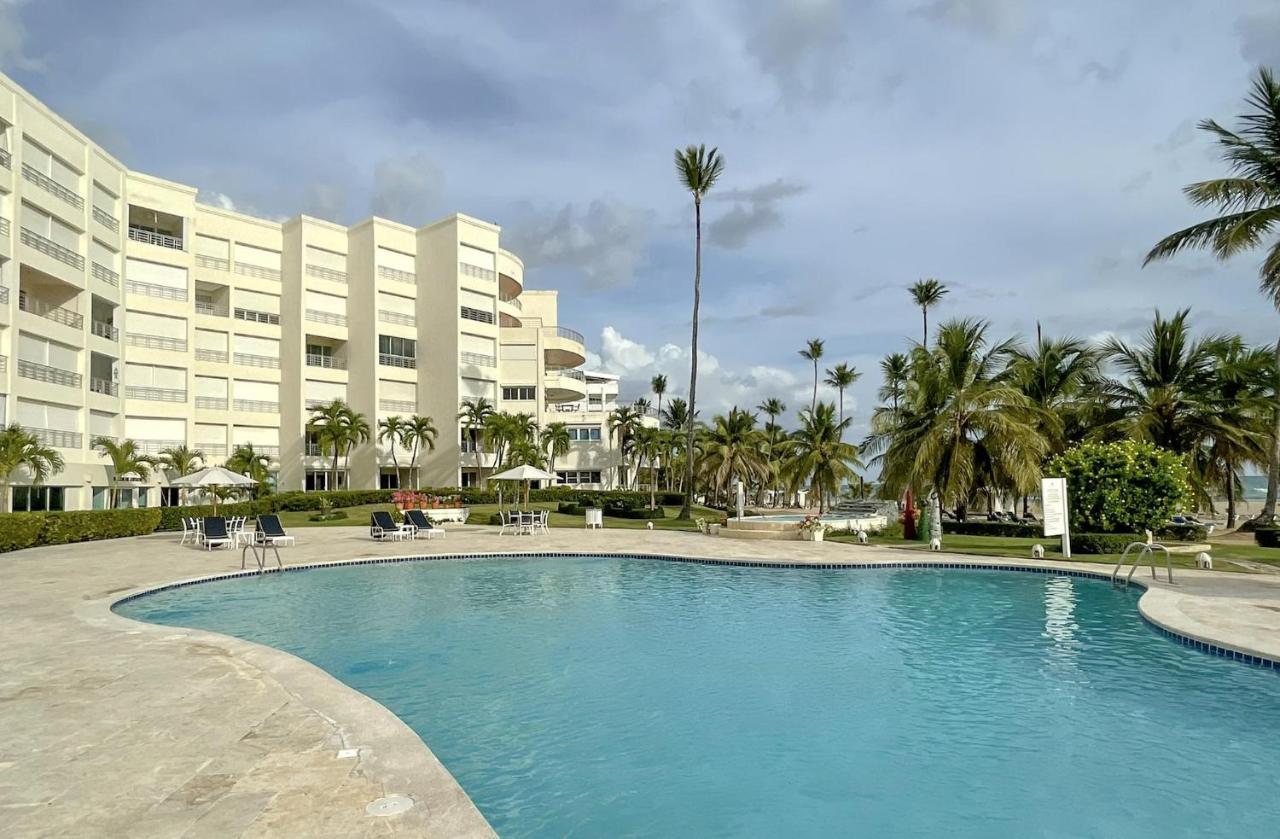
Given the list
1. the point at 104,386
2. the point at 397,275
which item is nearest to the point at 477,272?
the point at 397,275

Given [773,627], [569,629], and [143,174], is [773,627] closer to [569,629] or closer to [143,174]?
[569,629]

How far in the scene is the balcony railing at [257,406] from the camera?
48.3 metres

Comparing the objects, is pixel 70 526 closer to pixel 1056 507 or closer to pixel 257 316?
pixel 257 316

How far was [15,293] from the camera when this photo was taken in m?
29.4

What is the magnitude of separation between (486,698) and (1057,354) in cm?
3140

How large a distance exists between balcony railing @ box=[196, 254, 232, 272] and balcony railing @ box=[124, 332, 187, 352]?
5581mm

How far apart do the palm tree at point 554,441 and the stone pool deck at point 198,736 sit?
145 ft

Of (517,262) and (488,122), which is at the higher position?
(517,262)

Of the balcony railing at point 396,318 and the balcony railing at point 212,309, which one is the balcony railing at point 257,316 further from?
the balcony railing at point 396,318

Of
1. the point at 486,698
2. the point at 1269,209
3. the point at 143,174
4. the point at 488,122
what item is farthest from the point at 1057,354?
the point at 143,174

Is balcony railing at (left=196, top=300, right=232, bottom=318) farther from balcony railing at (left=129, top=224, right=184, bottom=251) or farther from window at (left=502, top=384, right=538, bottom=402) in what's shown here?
window at (left=502, top=384, right=538, bottom=402)

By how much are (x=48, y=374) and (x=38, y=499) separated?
5.16 metres


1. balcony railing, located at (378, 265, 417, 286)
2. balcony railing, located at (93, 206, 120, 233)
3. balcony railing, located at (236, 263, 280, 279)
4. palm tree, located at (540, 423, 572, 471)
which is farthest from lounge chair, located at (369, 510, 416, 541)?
balcony railing, located at (378, 265, 417, 286)

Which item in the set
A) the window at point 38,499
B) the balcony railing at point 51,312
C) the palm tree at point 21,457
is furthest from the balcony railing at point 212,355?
the palm tree at point 21,457
